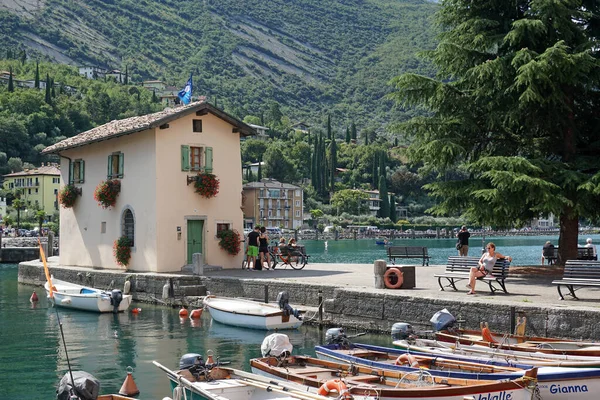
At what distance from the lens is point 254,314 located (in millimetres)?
23172

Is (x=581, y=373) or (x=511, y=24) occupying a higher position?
(x=511, y=24)

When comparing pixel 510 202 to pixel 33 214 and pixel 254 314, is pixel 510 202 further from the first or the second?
pixel 33 214

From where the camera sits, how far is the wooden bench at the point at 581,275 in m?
18.5

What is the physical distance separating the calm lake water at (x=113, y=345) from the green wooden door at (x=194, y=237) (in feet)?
12.6

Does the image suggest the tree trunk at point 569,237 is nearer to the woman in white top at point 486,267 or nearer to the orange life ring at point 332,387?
the woman in white top at point 486,267

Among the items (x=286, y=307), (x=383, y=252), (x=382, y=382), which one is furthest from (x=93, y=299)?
(x=383, y=252)

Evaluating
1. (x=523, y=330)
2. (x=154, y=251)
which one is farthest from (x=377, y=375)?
(x=154, y=251)

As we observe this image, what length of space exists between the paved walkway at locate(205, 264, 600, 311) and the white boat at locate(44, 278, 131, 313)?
3.68 metres

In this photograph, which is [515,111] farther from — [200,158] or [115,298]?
[115,298]

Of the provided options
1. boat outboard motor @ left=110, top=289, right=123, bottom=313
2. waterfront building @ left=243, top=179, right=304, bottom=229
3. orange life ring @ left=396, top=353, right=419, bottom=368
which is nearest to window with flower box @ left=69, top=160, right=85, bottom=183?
boat outboard motor @ left=110, top=289, right=123, bottom=313

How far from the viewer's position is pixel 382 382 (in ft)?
42.0

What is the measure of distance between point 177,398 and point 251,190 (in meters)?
150

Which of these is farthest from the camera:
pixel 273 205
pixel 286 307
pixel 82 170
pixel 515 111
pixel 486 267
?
pixel 273 205

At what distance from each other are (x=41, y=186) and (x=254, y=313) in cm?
12408
